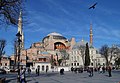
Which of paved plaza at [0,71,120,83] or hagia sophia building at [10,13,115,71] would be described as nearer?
paved plaza at [0,71,120,83]

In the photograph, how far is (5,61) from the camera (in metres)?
112

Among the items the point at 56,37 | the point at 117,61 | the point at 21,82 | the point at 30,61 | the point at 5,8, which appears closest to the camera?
the point at 21,82

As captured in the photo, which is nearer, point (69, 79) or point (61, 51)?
point (69, 79)

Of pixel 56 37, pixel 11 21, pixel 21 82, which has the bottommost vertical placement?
pixel 21 82

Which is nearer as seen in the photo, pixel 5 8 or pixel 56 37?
pixel 5 8

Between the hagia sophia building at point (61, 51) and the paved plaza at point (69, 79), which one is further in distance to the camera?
the hagia sophia building at point (61, 51)

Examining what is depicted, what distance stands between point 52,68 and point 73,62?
34992 mm

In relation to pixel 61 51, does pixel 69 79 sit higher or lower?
lower

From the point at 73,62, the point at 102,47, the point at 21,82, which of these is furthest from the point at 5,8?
the point at 73,62

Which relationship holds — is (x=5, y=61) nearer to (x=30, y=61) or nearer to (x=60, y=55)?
(x=30, y=61)

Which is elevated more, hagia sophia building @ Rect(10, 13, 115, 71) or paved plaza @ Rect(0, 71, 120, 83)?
hagia sophia building @ Rect(10, 13, 115, 71)

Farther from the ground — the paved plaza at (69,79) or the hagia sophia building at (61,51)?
the hagia sophia building at (61,51)

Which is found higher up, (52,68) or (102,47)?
(102,47)

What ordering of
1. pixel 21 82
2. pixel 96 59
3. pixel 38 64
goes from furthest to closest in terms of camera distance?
pixel 96 59
pixel 38 64
pixel 21 82
